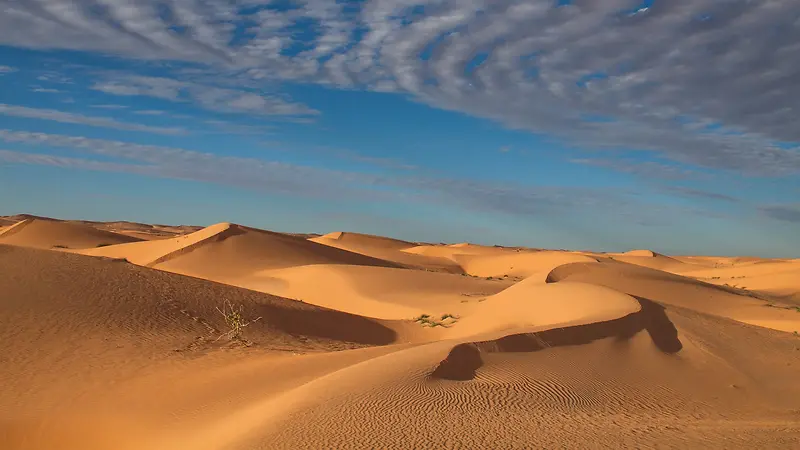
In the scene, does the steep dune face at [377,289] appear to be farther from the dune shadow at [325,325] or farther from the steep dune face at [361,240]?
the steep dune face at [361,240]

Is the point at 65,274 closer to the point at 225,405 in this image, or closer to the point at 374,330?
the point at 374,330

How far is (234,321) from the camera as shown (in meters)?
13.2

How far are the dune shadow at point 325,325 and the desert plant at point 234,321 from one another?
0.64 metres

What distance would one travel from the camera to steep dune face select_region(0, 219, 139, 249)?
137 ft

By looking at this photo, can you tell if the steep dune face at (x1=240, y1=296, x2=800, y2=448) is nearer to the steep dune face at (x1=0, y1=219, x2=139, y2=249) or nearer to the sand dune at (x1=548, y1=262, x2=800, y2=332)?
the sand dune at (x1=548, y1=262, x2=800, y2=332)

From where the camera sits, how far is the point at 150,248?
36.7 metres

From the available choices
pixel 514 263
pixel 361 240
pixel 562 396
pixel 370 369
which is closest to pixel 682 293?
pixel 562 396

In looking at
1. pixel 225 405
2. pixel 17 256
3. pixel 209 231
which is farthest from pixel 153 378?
pixel 209 231

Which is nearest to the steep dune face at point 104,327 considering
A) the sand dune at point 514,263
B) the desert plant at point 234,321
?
the desert plant at point 234,321

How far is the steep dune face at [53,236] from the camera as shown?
4181 centimetres

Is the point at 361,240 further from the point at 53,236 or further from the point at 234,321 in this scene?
the point at 234,321

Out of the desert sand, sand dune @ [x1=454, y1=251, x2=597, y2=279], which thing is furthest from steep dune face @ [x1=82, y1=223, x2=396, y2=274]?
the desert sand

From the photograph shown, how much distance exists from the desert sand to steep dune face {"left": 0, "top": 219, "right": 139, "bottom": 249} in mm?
29215

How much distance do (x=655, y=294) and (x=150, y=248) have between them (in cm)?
2770
